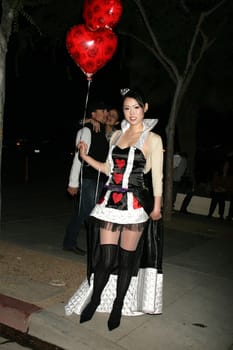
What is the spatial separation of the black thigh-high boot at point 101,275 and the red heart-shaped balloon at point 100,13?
2605mm

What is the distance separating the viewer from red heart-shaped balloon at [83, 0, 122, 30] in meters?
5.11

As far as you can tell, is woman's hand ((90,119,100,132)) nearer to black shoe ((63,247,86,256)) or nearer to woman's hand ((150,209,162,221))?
black shoe ((63,247,86,256))

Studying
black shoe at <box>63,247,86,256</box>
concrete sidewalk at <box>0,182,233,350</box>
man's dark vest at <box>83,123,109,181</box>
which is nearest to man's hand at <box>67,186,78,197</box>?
man's dark vest at <box>83,123,109,181</box>

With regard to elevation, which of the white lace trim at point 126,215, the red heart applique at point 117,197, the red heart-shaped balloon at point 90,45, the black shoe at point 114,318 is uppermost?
the red heart-shaped balloon at point 90,45

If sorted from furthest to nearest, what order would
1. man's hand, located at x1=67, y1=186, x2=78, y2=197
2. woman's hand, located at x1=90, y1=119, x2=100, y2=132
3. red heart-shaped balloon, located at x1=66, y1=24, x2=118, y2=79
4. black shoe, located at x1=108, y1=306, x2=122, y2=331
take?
1. woman's hand, located at x1=90, y1=119, x2=100, y2=132
2. man's hand, located at x1=67, y1=186, x2=78, y2=197
3. red heart-shaped balloon, located at x1=66, y1=24, x2=118, y2=79
4. black shoe, located at x1=108, y1=306, x2=122, y2=331

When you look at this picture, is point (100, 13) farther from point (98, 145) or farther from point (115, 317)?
point (115, 317)

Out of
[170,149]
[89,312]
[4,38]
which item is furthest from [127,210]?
[170,149]

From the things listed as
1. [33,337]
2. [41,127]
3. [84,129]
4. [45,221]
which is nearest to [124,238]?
[33,337]

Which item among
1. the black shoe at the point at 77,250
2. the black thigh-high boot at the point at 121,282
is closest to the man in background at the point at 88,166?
the black shoe at the point at 77,250

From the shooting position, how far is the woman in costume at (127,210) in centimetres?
394

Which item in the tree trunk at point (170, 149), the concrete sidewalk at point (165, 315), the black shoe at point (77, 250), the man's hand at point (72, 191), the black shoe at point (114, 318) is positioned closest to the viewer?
the concrete sidewalk at point (165, 315)

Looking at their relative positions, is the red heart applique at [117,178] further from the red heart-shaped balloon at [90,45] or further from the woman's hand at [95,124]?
the woman's hand at [95,124]

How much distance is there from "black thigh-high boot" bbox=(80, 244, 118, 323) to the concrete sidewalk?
0.32 feet

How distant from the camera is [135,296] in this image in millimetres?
4301
